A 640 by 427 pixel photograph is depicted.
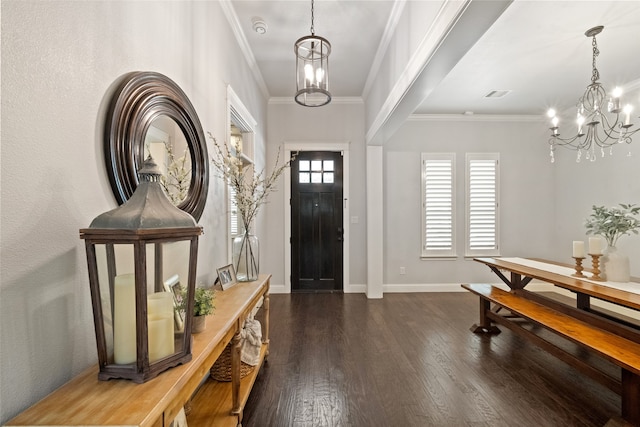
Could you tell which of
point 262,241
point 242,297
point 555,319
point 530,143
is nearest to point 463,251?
point 530,143

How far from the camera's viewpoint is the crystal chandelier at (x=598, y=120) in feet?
9.59

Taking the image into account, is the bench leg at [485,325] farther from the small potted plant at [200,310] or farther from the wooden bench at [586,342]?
the small potted plant at [200,310]

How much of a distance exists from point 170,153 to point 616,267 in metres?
3.64

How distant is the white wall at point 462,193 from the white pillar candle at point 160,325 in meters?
4.45

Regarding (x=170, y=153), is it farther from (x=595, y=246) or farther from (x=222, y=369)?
(x=595, y=246)

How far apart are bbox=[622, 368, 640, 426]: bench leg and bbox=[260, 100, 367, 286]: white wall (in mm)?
3378

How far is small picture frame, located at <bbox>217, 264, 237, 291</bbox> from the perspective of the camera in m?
2.13

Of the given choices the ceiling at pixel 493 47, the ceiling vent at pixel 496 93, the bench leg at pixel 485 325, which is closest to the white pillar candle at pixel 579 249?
the bench leg at pixel 485 325

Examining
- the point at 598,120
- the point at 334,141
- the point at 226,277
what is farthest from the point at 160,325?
the point at 598,120

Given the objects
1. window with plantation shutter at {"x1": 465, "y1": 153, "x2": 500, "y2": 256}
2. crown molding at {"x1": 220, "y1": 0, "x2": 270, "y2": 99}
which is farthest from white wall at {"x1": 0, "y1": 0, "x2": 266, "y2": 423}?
window with plantation shutter at {"x1": 465, "y1": 153, "x2": 500, "y2": 256}

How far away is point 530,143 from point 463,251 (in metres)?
2.22

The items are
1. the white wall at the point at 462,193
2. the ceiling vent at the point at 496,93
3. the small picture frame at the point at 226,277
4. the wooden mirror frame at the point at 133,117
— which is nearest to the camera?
the wooden mirror frame at the point at 133,117

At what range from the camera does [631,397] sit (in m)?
1.78

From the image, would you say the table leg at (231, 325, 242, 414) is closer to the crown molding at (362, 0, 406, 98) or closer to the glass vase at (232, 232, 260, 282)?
the glass vase at (232, 232, 260, 282)
